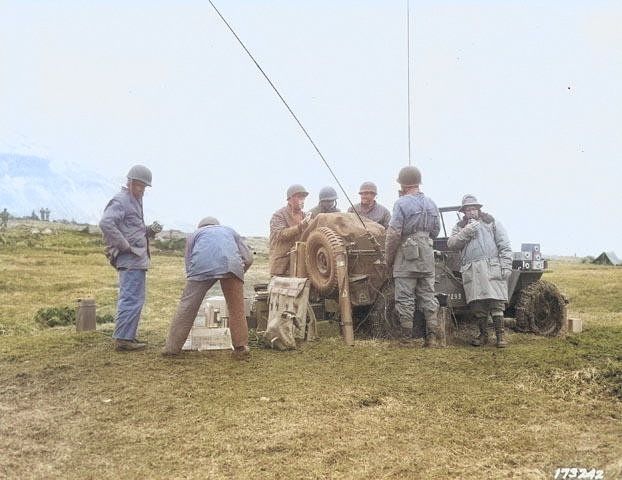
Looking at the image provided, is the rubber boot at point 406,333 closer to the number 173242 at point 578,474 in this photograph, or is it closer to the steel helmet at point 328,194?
the steel helmet at point 328,194

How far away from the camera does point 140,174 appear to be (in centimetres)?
689

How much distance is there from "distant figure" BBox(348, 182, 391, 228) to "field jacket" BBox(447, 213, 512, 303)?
72.8 inches

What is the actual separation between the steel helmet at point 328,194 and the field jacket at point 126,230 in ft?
10.1

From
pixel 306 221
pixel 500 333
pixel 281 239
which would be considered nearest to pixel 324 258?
pixel 306 221

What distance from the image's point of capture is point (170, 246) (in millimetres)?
26312

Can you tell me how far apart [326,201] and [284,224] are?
776 millimetres

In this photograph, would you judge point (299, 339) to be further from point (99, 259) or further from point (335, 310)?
point (99, 259)

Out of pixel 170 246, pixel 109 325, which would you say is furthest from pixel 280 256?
pixel 170 246

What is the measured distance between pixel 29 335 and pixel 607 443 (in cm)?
743

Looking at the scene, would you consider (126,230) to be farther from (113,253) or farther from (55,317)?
(55,317)

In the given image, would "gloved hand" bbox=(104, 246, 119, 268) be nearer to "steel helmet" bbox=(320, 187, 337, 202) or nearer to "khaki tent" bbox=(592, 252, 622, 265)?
"steel helmet" bbox=(320, 187, 337, 202)

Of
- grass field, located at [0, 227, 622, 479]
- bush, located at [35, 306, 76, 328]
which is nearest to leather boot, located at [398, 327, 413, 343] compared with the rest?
grass field, located at [0, 227, 622, 479]

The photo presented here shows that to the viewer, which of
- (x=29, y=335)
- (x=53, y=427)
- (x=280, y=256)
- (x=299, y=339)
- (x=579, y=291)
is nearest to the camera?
(x=53, y=427)

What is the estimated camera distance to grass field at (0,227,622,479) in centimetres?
332
